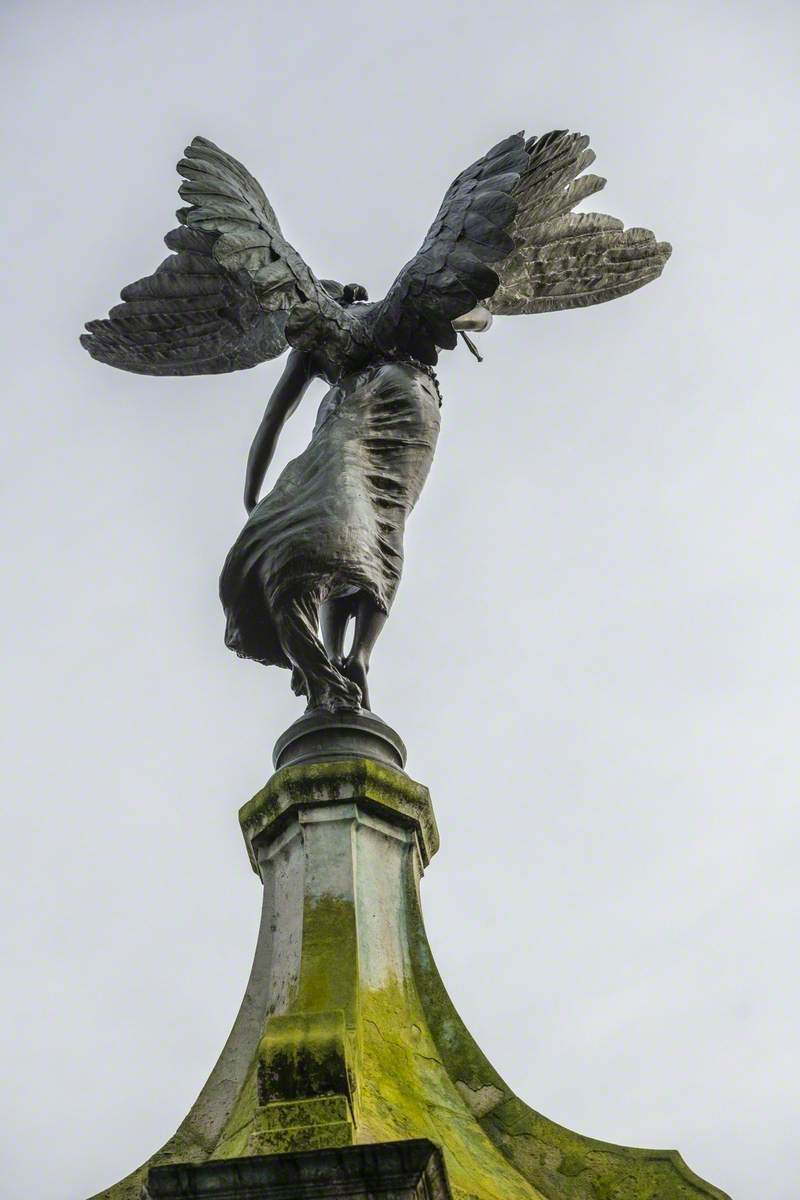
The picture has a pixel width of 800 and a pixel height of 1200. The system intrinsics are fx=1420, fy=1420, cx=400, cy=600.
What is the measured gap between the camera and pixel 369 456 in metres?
6.24

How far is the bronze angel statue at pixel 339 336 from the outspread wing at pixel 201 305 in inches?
0.4

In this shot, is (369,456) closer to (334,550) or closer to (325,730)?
(334,550)

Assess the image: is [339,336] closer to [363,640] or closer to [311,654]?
[363,640]

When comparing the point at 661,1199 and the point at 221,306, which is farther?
the point at 221,306

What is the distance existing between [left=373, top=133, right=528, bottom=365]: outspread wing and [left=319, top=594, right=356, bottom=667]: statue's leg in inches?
48.8

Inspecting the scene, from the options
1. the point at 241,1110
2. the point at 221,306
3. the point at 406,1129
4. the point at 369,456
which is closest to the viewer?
the point at 406,1129

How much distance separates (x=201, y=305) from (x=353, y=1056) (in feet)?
14.4

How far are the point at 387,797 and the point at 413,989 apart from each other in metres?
0.74

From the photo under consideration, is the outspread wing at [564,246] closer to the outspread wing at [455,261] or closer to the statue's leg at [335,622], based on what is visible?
the outspread wing at [455,261]

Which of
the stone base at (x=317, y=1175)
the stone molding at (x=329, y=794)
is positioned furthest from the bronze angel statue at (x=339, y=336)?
the stone base at (x=317, y=1175)

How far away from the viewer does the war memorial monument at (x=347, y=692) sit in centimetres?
417

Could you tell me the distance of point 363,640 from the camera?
6.14 m

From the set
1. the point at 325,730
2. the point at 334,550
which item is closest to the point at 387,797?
the point at 325,730

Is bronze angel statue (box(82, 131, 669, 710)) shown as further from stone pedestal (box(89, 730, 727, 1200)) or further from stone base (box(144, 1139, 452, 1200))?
stone base (box(144, 1139, 452, 1200))
